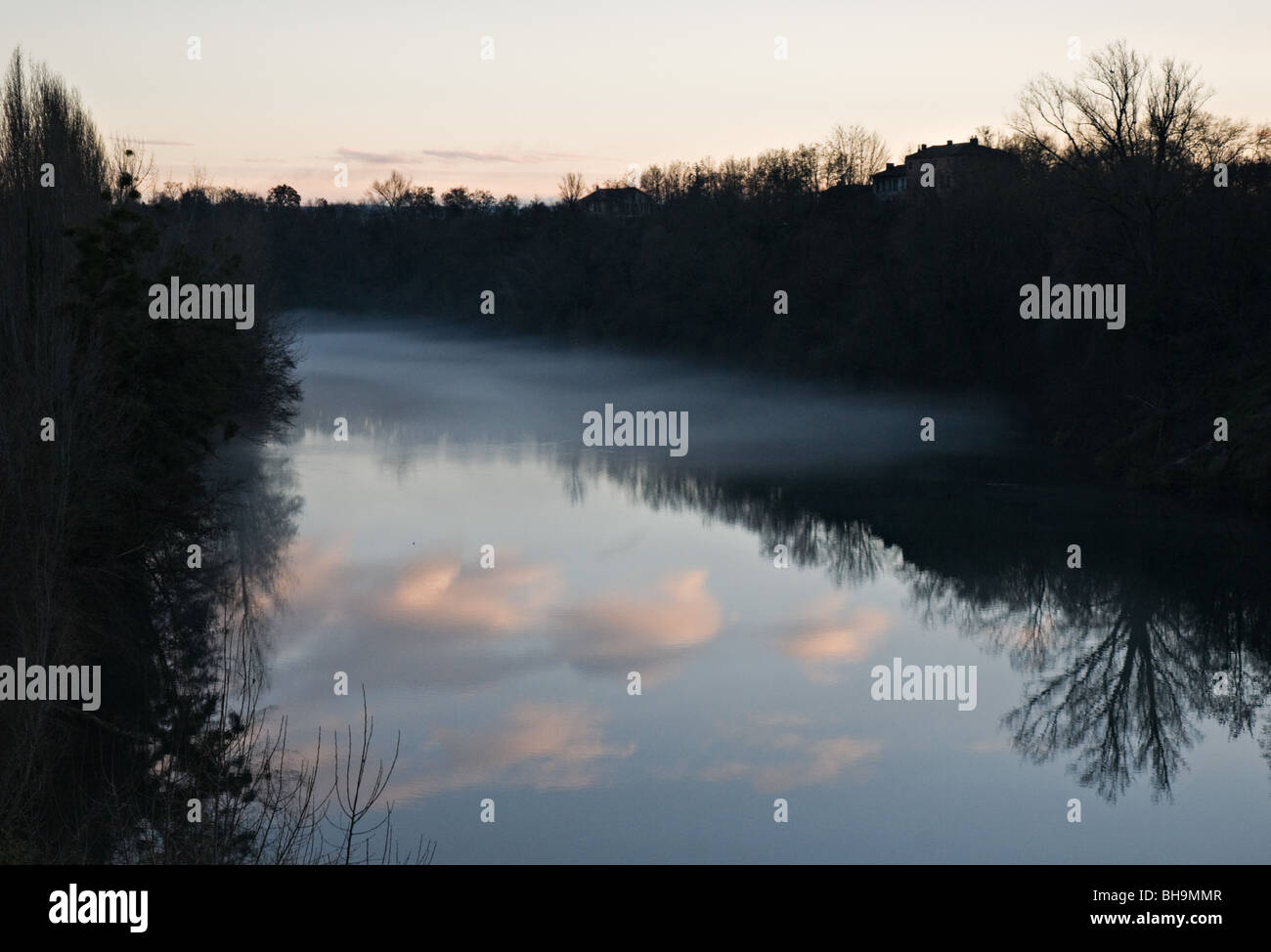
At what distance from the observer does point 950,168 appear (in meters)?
56.2

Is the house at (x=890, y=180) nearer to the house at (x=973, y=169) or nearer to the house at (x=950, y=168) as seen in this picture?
the house at (x=950, y=168)

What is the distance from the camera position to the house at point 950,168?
4450cm

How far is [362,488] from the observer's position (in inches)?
1243

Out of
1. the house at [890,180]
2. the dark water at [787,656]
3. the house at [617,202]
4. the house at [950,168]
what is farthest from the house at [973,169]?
the house at [617,202]

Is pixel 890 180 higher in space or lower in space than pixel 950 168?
higher

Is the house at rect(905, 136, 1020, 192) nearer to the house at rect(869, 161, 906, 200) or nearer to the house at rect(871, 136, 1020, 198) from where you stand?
the house at rect(871, 136, 1020, 198)

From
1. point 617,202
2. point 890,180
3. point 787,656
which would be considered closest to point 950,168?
point 890,180

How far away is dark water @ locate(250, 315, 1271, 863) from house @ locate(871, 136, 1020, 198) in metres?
13.7

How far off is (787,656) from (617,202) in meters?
71.9

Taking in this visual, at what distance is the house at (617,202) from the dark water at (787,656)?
4933 cm

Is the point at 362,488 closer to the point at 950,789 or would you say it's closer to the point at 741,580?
the point at 741,580

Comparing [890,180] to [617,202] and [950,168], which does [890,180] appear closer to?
[617,202]

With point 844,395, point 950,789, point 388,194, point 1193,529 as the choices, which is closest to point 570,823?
point 950,789
